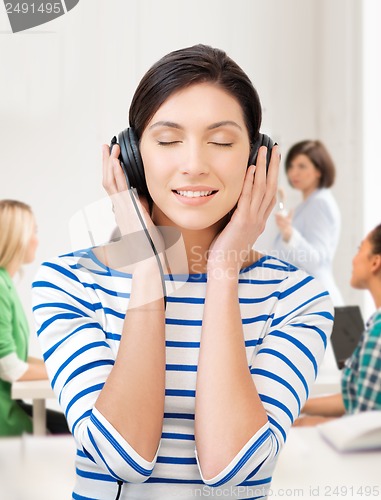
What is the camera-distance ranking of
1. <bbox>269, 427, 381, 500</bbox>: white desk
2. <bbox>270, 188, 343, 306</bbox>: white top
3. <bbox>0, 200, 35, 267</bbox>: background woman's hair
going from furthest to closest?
<bbox>270, 188, 343, 306</bbox>: white top
<bbox>0, 200, 35, 267</bbox>: background woman's hair
<bbox>269, 427, 381, 500</bbox>: white desk

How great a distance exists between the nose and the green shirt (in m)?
1.61

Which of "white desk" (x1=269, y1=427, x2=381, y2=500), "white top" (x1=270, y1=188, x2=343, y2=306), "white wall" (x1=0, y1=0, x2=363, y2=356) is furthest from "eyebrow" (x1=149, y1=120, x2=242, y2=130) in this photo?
"white wall" (x1=0, y1=0, x2=363, y2=356)

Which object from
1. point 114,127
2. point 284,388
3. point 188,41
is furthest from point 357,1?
point 284,388

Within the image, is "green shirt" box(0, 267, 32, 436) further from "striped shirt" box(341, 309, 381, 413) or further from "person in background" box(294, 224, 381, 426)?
"striped shirt" box(341, 309, 381, 413)

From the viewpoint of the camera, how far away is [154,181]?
2.61ft

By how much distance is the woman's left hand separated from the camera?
78 cm

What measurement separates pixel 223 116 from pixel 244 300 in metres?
0.21

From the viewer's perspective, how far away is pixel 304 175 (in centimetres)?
334

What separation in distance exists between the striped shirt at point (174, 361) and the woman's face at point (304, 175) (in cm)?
257

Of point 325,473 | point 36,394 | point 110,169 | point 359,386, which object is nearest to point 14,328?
point 36,394

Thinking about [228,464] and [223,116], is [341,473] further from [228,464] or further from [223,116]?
[223,116]

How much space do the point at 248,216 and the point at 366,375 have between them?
1.17 meters

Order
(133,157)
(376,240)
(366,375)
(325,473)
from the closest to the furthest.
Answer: (133,157) → (325,473) → (366,375) → (376,240)

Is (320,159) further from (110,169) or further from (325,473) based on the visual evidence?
(110,169)
